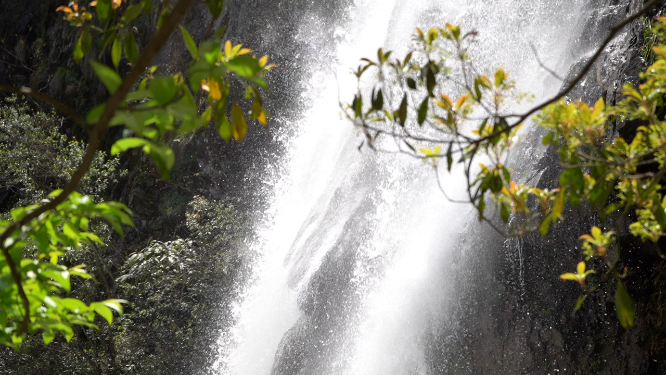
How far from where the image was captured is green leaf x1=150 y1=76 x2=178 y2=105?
3.45 feet

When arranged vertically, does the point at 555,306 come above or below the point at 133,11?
below

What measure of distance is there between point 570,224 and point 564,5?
4176 millimetres

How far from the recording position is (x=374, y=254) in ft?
24.2

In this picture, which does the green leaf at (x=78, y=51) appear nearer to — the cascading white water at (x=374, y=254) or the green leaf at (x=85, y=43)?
the green leaf at (x=85, y=43)

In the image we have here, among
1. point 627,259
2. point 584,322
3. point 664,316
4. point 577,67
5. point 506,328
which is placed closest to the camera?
point 664,316

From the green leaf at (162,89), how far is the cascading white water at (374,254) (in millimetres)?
4419

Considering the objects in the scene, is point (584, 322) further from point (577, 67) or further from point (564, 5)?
point (564, 5)

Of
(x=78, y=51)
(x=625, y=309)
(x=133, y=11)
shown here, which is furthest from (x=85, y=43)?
(x=625, y=309)

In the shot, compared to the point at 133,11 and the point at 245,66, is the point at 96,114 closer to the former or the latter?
the point at 245,66

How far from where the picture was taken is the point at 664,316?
13.2ft

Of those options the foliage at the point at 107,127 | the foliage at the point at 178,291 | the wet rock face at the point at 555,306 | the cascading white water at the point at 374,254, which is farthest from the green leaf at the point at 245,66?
the foliage at the point at 178,291

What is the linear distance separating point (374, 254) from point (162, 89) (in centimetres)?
647

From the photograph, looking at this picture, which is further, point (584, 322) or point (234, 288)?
point (234, 288)

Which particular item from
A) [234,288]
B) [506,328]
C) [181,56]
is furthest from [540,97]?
[181,56]
